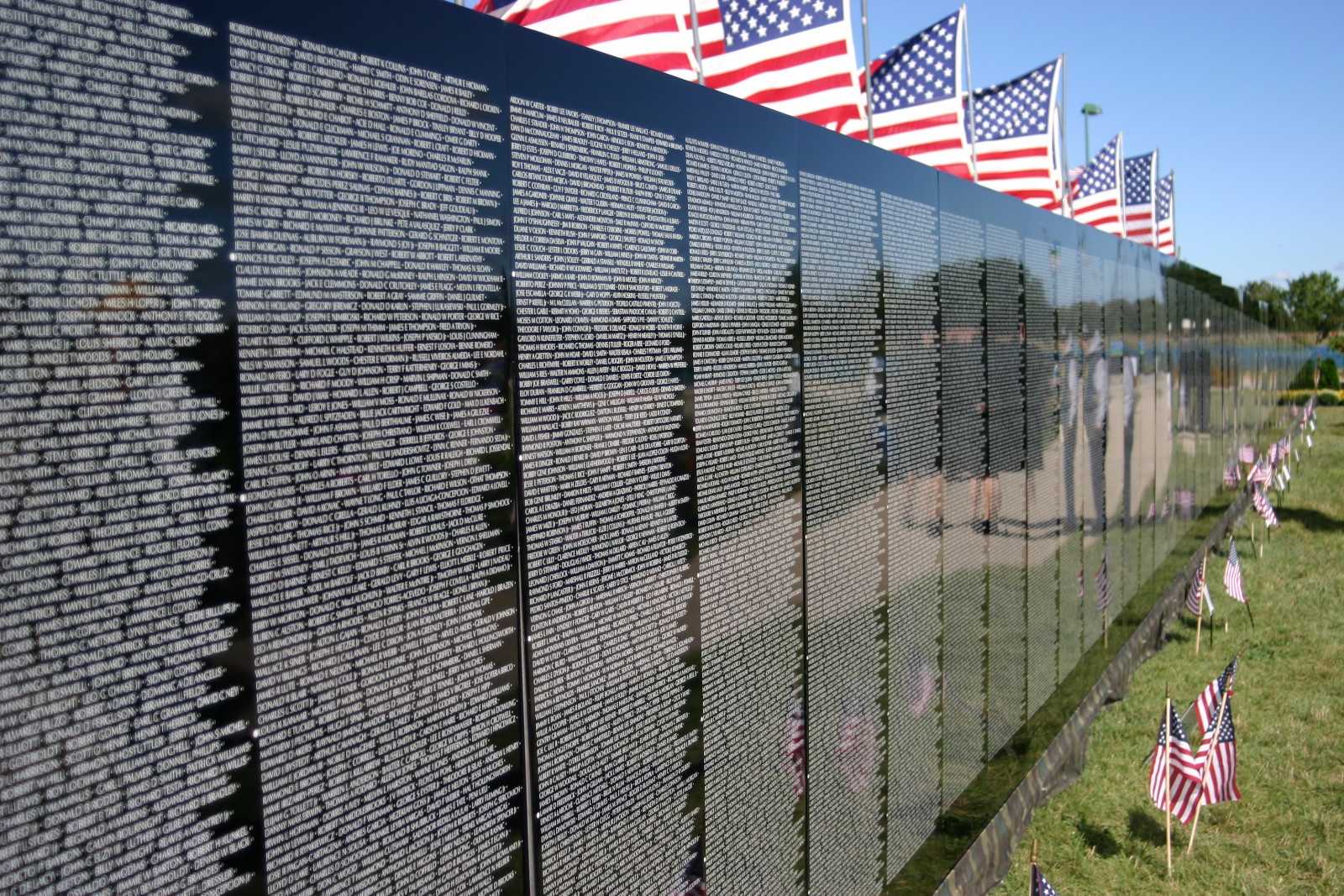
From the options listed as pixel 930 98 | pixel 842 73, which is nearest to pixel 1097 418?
pixel 930 98

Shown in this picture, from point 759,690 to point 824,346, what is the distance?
1475mm

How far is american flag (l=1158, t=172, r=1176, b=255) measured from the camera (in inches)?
755

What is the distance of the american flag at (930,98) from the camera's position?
301 inches

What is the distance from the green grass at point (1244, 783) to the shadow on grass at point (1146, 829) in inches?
0.4

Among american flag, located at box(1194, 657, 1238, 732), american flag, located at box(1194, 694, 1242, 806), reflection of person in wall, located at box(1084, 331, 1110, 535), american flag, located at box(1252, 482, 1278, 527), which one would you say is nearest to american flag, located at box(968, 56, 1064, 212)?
reflection of person in wall, located at box(1084, 331, 1110, 535)

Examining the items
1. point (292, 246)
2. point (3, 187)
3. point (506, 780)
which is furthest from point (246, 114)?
point (506, 780)

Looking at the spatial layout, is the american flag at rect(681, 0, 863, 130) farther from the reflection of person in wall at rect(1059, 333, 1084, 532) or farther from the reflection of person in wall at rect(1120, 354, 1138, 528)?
the reflection of person in wall at rect(1120, 354, 1138, 528)

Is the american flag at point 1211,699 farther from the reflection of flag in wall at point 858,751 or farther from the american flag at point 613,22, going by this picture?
the american flag at point 613,22

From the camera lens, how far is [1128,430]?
415 inches

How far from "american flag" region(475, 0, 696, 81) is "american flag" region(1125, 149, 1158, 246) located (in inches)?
593

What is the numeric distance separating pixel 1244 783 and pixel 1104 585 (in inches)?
88.5

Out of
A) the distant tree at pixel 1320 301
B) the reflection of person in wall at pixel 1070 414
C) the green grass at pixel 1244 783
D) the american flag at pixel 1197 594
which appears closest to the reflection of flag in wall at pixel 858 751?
the green grass at pixel 1244 783

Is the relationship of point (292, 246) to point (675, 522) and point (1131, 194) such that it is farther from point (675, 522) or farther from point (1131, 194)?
point (1131, 194)

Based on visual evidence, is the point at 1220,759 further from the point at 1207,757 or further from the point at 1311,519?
the point at 1311,519
